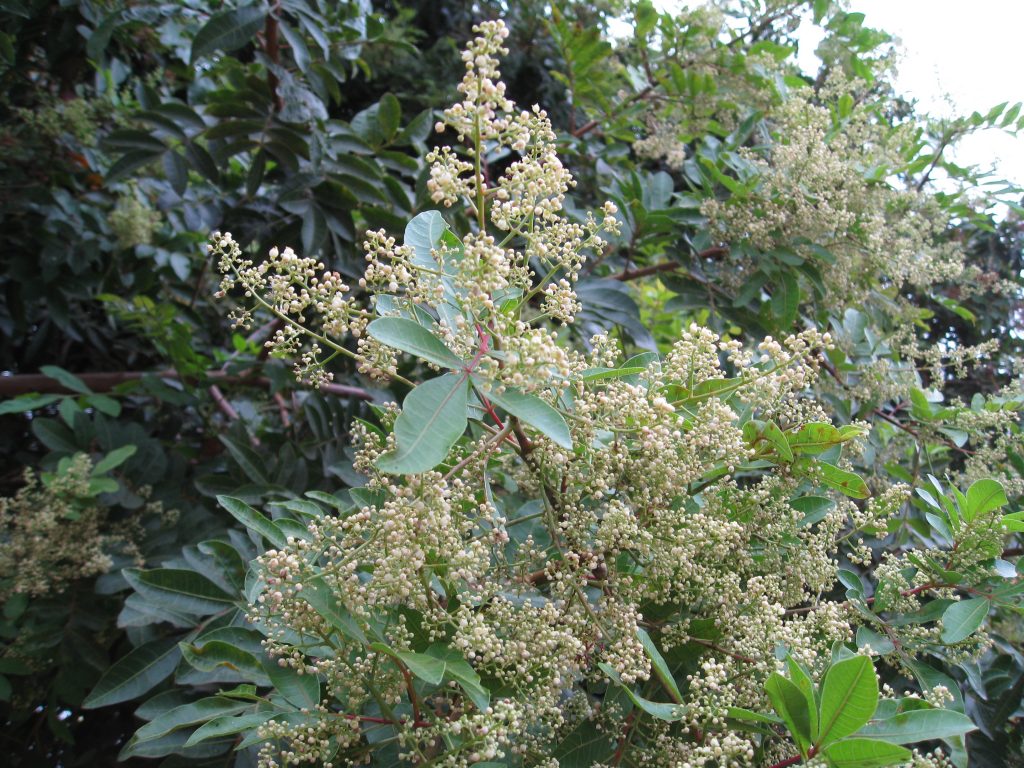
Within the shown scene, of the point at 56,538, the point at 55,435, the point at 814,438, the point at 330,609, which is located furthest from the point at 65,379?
the point at 814,438

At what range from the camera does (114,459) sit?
246 centimetres

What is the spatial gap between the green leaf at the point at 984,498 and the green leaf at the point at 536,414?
35.6 inches

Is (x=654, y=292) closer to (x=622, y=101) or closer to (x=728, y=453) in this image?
(x=622, y=101)

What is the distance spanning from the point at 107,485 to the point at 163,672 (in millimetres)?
933

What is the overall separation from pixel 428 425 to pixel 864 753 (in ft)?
2.27

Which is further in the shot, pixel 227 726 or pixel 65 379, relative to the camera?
pixel 65 379

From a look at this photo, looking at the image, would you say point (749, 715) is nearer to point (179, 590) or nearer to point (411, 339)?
→ point (411, 339)

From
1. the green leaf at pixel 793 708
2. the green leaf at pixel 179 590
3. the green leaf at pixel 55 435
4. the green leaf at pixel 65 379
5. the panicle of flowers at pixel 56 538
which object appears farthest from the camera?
the green leaf at pixel 65 379

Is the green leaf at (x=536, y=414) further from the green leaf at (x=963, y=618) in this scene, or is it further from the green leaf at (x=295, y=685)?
the green leaf at (x=963, y=618)

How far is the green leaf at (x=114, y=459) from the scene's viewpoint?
2434 millimetres

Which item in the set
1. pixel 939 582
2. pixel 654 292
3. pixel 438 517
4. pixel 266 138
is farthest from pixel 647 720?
pixel 654 292

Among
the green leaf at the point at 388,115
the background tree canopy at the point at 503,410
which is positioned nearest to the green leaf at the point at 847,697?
the background tree canopy at the point at 503,410

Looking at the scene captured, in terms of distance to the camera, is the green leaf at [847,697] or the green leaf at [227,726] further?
the green leaf at [227,726]

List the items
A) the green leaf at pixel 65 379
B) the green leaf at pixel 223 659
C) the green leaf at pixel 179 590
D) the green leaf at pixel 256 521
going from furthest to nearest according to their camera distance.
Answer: the green leaf at pixel 65 379 < the green leaf at pixel 179 590 < the green leaf at pixel 256 521 < the green leaf at pixel 223 659
